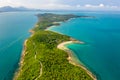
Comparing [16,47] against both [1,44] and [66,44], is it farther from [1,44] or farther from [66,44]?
Answer: [66,44]

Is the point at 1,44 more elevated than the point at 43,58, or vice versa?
the point at 43,58

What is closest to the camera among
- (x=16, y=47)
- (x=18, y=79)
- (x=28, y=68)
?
(x=18, y=79)

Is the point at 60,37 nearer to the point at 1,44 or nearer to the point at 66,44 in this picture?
the point at 66,44

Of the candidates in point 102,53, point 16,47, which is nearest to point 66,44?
point 102,53

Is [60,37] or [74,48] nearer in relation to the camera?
[74,48]

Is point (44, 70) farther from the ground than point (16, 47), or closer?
farther from the ground

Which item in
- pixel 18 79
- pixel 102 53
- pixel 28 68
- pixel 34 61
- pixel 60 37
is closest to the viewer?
pixel 18 79

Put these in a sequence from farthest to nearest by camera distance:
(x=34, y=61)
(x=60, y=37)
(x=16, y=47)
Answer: (x=60, y=37) < (x=16, y=47) < (x=34, y=61)

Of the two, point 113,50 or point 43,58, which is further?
point 113,50

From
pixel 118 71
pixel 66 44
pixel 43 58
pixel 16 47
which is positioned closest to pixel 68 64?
pixel 43 58
